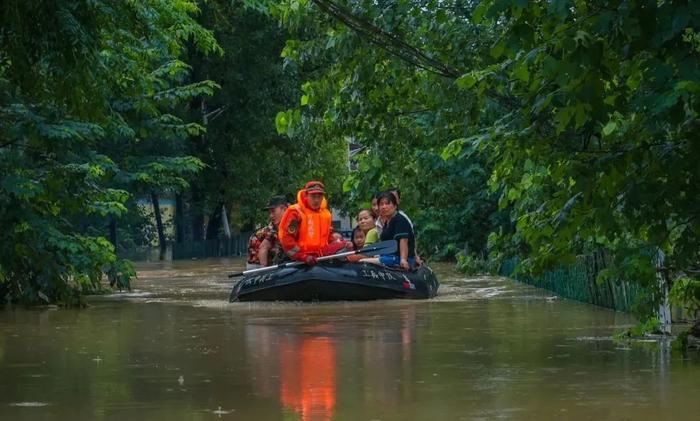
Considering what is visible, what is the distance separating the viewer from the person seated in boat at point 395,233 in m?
26.5

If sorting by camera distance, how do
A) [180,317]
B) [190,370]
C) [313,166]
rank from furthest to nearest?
[313,166] → [180,317] → [190,370]

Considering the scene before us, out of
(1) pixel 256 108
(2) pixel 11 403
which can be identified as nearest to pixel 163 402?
(2) pixel 11 403

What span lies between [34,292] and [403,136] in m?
6.91

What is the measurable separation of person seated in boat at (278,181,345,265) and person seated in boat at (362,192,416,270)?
890mm

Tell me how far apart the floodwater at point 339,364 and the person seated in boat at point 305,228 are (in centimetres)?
124

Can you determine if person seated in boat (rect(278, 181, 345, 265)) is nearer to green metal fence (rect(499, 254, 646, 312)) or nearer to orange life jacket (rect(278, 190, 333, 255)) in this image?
orange life jacket (rect(278, 190, 333, 255))

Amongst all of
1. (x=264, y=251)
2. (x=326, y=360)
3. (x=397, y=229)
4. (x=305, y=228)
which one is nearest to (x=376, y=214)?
(x=397, y=229)

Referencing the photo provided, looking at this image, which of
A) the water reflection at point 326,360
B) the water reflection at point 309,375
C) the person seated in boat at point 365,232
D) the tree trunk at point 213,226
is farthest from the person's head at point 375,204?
the tree trunk at point 213,226

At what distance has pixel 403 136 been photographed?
22.3 meters

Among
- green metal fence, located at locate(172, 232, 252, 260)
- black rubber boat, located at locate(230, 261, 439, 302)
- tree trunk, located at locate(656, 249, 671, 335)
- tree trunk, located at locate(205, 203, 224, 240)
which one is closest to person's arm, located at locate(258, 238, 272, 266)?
black rubber boat, located at locate(230, 261, 439, 302)

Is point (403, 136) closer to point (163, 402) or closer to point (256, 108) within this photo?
point (163, 402)

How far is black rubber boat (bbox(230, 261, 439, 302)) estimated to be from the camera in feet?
84.9

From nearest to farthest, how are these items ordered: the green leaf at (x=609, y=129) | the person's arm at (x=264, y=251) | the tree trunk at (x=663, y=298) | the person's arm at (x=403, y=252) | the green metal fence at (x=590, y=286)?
1. the green leaf at (x=609, y=129)
2. the tree trunk at (x=663, y=298)
3. the green metal fence at (x=590, y=286)
4. the person's arm at (x=403, y=252)
5. the person's arm at (x=264, y=251)

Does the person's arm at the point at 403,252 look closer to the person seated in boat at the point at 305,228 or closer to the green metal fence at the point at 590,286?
the person seated in boat at the point at 305,228
